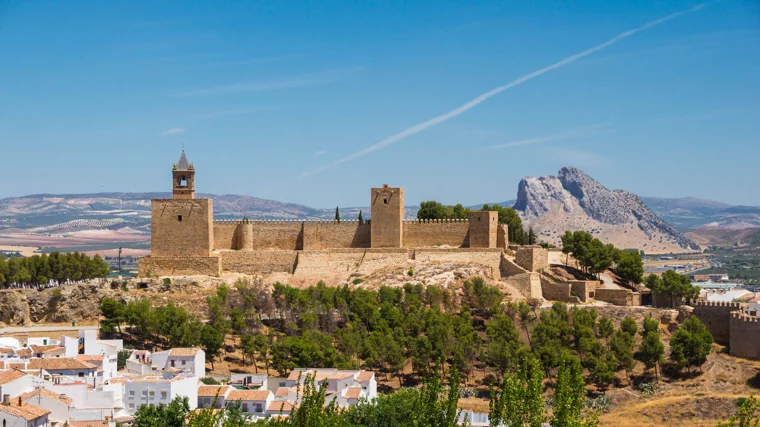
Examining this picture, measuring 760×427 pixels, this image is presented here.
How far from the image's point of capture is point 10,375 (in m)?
34.7

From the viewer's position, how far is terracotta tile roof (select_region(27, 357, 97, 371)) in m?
38.4

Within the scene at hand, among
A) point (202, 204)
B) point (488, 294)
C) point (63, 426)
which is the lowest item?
point (63, 426)

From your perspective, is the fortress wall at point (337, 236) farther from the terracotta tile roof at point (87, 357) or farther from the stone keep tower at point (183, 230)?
the terracotta tile roof at point (87, 357)

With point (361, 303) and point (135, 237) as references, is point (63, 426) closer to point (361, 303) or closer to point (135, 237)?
point (361, 303)

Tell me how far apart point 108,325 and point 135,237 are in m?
144

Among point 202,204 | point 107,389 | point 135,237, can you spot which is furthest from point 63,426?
point 135,237

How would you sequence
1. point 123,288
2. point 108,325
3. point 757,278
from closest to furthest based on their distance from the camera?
point 108,325, point 123,288, point 757,278

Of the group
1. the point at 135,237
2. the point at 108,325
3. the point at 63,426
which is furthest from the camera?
the point at 135,237

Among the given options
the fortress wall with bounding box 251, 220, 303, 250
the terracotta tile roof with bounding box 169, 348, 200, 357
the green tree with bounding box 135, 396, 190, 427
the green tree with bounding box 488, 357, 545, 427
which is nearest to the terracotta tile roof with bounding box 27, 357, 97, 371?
the green tree with bounding box 135, 396, 190, 427

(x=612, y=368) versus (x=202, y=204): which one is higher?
(x=202, y=204)

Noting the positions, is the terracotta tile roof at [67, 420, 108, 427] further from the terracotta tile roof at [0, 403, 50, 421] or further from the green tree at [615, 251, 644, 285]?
the green tree at [615, 251, 644, 285]

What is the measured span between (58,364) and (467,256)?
20.5m

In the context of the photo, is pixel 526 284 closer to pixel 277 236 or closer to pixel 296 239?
pixel 296 239

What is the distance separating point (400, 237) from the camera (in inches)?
2072
